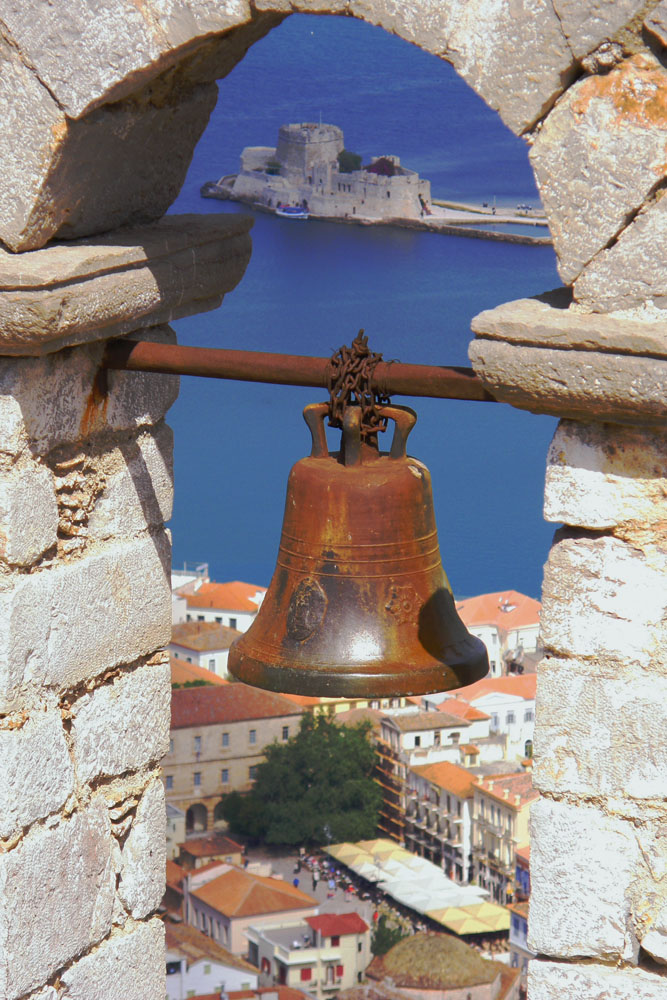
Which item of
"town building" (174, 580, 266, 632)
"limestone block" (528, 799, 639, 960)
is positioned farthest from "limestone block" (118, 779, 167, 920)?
"town building" (174, 580, 266, 632)

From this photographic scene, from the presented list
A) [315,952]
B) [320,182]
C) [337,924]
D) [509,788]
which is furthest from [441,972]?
[320,182]

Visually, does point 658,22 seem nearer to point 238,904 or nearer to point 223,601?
point 238,904

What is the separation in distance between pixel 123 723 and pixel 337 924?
16006 millimetres

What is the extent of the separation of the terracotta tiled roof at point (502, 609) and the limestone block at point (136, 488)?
42.2ft

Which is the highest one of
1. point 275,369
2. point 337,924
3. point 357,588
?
point 275,369

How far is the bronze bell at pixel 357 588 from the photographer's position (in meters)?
2.70

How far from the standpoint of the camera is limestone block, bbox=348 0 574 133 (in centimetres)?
246

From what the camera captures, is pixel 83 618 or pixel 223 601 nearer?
pixel 83 618

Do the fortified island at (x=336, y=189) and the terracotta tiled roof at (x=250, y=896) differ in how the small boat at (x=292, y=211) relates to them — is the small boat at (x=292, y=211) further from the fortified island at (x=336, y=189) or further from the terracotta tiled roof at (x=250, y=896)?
the terracotta tiled roof at (x=250, y=896)

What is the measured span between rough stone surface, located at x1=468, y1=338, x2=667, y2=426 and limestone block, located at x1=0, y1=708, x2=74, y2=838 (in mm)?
1208

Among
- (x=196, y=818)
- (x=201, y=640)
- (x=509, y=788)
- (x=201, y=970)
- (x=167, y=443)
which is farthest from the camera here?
(x=196, y=818)

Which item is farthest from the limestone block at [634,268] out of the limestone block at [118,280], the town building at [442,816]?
the town building at [442,816]

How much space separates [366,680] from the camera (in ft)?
8.77

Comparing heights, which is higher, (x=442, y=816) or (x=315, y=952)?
(x=442, y=816)
